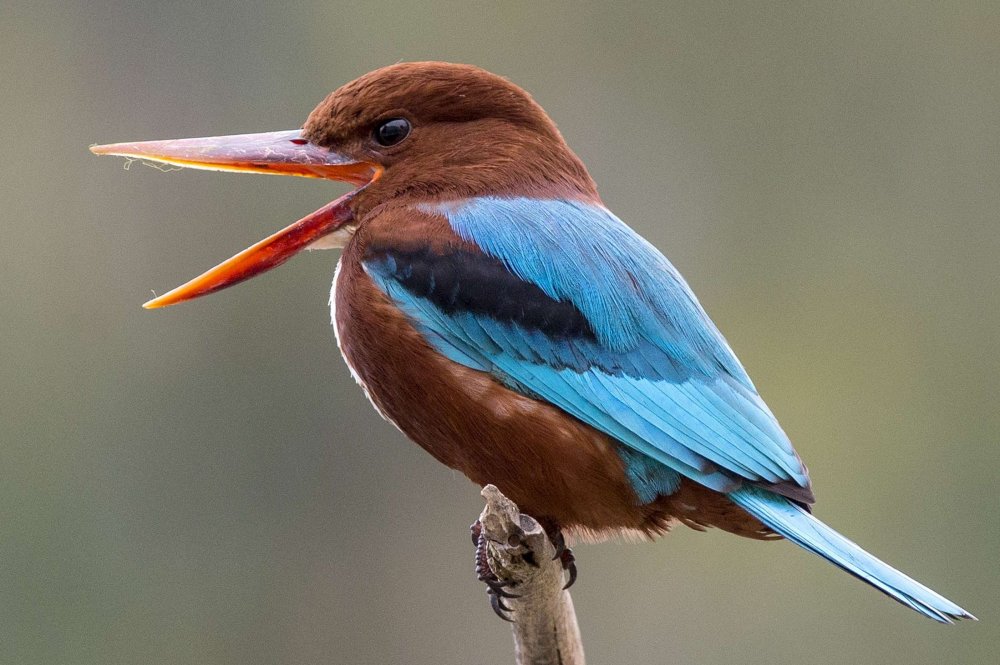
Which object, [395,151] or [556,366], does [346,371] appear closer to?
[395,151]

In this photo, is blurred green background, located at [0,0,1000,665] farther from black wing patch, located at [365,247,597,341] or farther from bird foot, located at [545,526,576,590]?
black wing patch, located at [365,247,597,341]

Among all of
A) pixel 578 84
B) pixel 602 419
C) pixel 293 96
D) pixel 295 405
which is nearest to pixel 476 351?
pixel 602 419

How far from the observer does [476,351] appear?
3381 mm

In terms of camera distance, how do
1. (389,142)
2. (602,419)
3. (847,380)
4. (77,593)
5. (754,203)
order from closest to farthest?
(602,419) < (389,142) < (77,593) < (847,380) < (754,203)

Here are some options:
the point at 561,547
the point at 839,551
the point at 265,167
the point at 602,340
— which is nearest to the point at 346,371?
the point at 265,167

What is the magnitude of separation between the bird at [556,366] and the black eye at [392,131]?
0.54 ft

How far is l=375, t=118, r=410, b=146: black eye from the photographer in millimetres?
3812

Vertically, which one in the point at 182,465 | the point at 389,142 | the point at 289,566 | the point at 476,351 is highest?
the point at 182,465

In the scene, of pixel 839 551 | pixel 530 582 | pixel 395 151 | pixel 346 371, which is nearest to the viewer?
pixel 839 551

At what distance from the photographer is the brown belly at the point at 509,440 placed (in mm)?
3283

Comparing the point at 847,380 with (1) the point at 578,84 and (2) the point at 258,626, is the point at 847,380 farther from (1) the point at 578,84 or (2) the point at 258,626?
(2) the point at 258,626

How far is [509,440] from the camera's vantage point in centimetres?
328

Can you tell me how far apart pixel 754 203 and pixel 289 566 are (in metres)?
3.48

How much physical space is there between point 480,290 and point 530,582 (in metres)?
0.71
